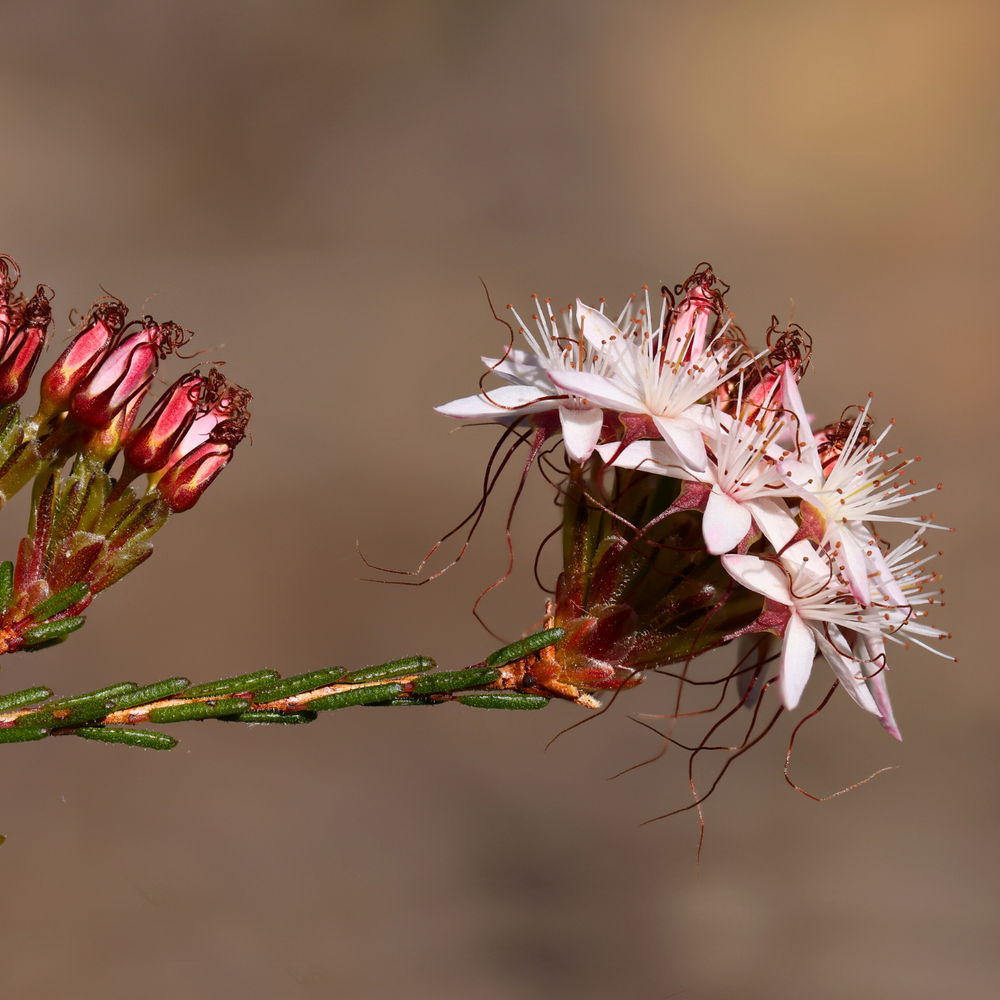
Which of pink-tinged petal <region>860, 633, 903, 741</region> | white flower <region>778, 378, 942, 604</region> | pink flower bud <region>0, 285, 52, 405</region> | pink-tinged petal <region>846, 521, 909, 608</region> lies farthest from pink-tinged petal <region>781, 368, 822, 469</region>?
pink flower bud <region>0, 285, 52, 405</region>

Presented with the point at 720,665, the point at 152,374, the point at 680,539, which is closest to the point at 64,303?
the point at 720,665

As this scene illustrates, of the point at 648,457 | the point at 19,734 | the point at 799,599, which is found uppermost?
the point at 648,457

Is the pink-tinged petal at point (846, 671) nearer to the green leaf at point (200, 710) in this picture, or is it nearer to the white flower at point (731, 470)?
the white flower at point (731, 470)

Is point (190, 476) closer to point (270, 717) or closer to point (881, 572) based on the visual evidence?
point (270, 717)

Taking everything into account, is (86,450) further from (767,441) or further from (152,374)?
(767,441)

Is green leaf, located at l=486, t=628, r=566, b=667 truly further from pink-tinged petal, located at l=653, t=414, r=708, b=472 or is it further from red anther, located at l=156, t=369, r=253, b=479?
red anther, located at l=156, t=369, r=253, b=479

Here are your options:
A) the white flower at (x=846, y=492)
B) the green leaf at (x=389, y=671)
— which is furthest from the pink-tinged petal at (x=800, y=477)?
the green leaf at (x=389, y=671)

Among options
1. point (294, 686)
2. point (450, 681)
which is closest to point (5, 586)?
point (294, 686)
